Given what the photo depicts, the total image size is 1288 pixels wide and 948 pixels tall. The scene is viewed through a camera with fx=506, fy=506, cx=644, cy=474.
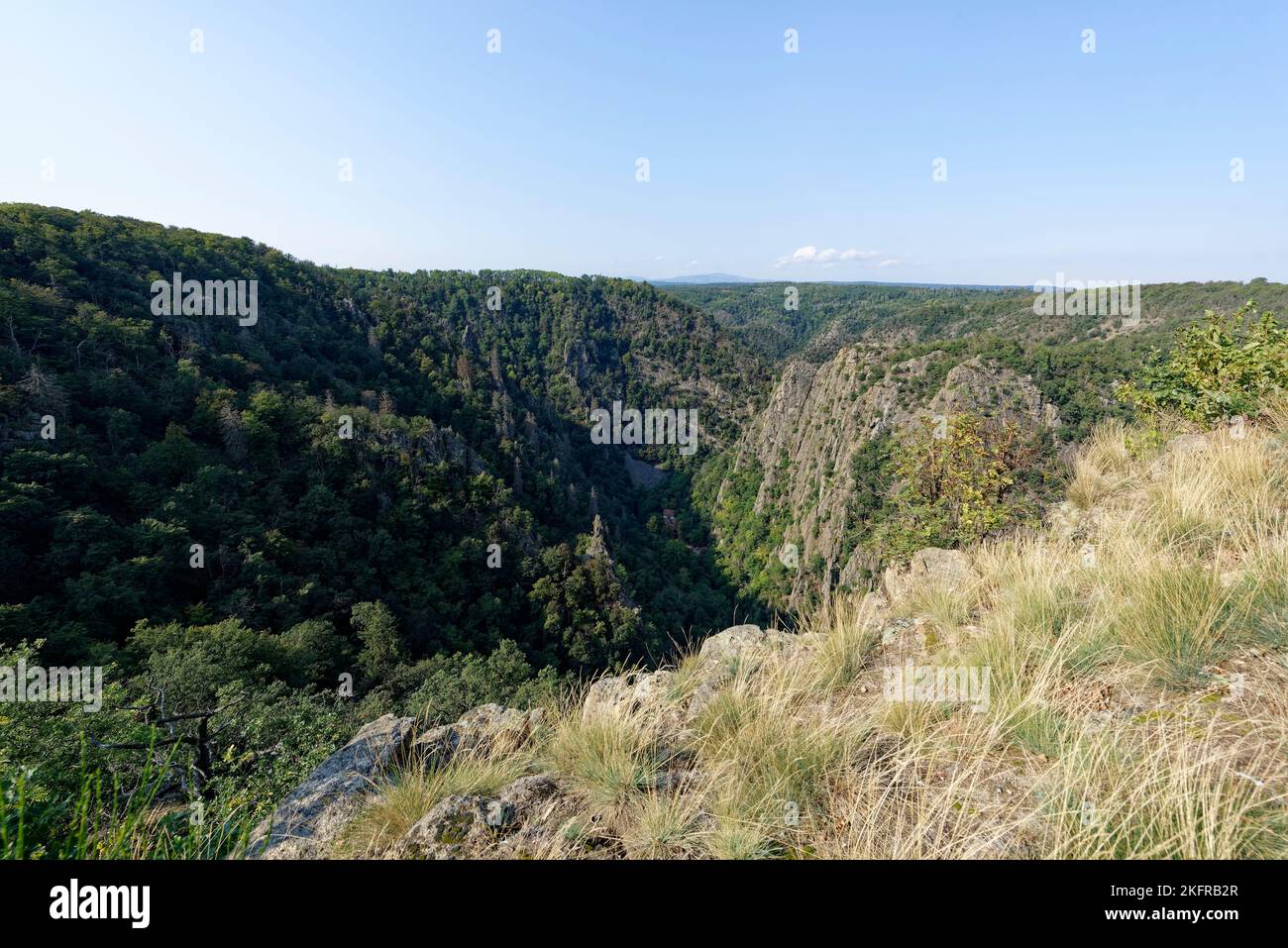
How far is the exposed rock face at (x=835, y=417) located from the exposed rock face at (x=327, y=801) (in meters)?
47.2

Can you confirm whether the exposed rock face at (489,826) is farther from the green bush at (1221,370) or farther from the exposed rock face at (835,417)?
the exposed rock face at (835,417)

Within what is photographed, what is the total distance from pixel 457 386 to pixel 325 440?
33880mm

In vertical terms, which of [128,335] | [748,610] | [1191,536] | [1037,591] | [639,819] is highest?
[128,335]

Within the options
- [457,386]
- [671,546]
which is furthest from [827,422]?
[457,386]

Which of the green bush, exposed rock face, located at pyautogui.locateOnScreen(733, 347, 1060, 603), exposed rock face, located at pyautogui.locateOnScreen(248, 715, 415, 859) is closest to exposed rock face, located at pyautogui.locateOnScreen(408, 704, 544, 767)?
exposed rock face, located at pyautogui.locateOnScreen(248, 715, 415, 859)

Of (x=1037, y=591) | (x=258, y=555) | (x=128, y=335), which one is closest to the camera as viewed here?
(x=1037, y=591)

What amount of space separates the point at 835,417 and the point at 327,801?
Answer: 78304 millimetres

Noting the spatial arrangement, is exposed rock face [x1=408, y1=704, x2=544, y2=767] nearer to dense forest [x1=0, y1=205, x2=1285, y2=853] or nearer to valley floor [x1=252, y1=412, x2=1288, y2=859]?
valley floor [x1=252, y1=412, x2=1288, y2=859]

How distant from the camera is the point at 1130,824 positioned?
64.2 inches

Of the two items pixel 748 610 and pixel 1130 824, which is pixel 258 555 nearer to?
pixel 1130 824

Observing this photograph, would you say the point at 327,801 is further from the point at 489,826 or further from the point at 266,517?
the point at 266,517

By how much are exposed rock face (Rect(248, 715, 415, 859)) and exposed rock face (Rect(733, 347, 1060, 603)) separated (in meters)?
47.2

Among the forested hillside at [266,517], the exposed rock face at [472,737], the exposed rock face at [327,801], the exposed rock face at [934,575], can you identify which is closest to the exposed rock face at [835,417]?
the forested hillside at [266,517]

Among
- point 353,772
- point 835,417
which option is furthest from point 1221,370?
point 835,417
